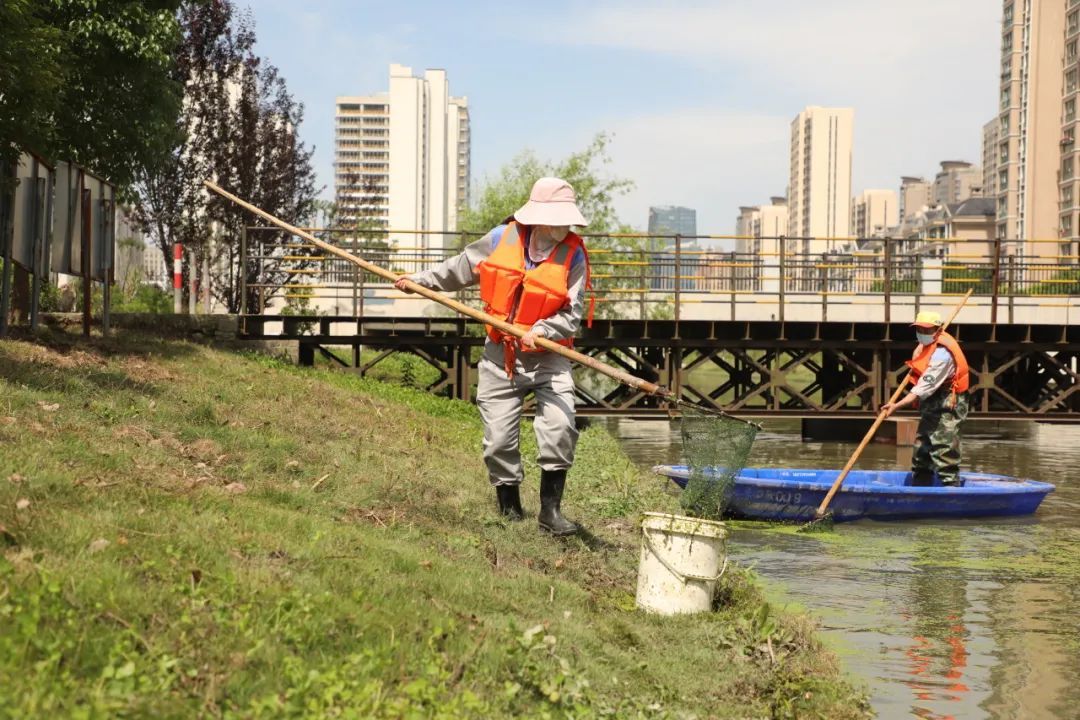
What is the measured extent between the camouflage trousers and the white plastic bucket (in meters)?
8.63

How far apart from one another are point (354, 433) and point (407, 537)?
20.5 feet

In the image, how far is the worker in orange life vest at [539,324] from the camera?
8.33 meters

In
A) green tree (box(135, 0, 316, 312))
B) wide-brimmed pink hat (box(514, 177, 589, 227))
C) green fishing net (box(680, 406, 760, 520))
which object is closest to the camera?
wide-brimmed pink hat (box(514, 177, 589, 227))

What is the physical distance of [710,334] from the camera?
2461cm

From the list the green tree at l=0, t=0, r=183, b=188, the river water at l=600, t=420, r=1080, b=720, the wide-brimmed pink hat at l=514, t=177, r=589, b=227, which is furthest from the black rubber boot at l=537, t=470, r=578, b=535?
the green tree at l=0, t=0, r=183, b=188

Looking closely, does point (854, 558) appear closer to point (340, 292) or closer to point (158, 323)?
point (158, 323)

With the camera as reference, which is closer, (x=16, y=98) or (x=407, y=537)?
(x=407, y=537)

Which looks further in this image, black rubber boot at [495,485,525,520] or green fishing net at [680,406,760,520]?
green fishing net at [680,406,760,520]

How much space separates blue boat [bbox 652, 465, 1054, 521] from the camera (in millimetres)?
14234

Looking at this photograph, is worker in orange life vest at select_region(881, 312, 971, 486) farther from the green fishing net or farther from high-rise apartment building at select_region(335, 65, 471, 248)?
high-rise apartment building at select_region(335, 65, 471, 248)

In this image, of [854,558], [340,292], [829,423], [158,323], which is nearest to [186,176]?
[340,292]

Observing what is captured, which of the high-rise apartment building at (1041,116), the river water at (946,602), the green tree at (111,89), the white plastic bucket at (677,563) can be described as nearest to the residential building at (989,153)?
the high-rise apartment building at (1041,116)

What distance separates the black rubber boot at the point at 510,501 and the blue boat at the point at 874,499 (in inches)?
217

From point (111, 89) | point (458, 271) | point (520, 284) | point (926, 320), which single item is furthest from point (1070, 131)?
point (520, 284)
